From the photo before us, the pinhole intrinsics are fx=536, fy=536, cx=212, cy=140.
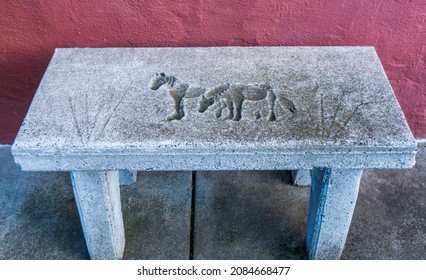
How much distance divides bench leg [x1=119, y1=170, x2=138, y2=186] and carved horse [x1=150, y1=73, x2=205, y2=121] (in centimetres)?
60

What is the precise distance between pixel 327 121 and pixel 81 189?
0.92m

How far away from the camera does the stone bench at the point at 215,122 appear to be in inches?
70.2

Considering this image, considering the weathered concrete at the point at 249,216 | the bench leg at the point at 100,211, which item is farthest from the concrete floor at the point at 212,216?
the bench leg at the point at 100,211

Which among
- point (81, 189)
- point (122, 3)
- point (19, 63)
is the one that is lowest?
point (81, 189)

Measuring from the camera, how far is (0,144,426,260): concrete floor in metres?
2.27

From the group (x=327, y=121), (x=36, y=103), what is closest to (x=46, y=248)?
(x=36, y=103)

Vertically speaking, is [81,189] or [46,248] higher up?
[81,189]

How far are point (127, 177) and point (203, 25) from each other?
31.6 inches

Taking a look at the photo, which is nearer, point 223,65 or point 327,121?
point 327,121

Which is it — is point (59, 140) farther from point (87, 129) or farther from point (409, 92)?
point (409, 92)

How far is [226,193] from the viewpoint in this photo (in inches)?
99.4

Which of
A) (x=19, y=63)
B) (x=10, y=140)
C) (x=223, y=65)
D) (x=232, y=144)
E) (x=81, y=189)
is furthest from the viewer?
(x=10, y=140)

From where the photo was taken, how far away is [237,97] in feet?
6.61

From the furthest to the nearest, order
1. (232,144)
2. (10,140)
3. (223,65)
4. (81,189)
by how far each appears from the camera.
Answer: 1. (10,140)
2. (223,65)
3. (81,189)
4. (232,144)
